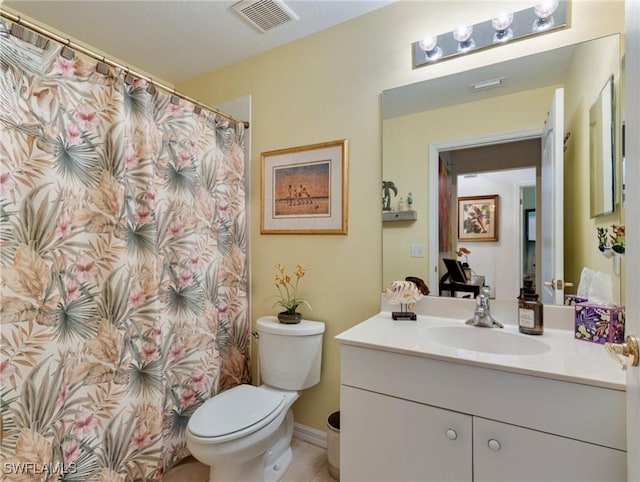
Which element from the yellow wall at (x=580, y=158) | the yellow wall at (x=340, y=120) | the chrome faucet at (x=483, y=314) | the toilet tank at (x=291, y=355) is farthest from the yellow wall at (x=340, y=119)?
the chrome faucet at (x=483, y=314)

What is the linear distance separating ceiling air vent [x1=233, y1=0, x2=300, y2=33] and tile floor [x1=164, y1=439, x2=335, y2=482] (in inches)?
93.9

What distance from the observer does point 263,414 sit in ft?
4.91

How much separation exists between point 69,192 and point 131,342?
→ 26.3 inches

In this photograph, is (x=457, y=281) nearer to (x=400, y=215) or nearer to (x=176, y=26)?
(x=400, y=215)

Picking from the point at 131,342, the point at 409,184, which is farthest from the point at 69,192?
the point at 409,184

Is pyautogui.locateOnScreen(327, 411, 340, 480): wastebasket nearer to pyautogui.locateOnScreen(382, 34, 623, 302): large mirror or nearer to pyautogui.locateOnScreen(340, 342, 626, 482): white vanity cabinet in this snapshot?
pyautogui.locateOnScreen(340, 342, 626, 482): white vanity cabinet

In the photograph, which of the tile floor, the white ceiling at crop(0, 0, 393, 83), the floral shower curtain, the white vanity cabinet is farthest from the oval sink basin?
the white ceiling at crop(0, 0, 393, 83)

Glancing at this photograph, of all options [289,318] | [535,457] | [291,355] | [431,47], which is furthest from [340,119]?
[535,457]

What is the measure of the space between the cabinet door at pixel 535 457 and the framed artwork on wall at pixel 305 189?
113cm

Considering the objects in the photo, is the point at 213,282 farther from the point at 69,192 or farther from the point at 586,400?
the point at 586,400

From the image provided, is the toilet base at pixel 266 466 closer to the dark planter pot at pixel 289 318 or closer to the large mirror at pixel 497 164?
the dark planter pot at pixel 289 318

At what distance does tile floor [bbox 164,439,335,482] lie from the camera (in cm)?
167

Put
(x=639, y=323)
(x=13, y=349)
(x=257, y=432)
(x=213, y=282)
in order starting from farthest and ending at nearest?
(x=213, y=282) < (x=257, y=432) < (x=13, y=349) < (x=639, y=323)

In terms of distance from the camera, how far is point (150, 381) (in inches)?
59.2
